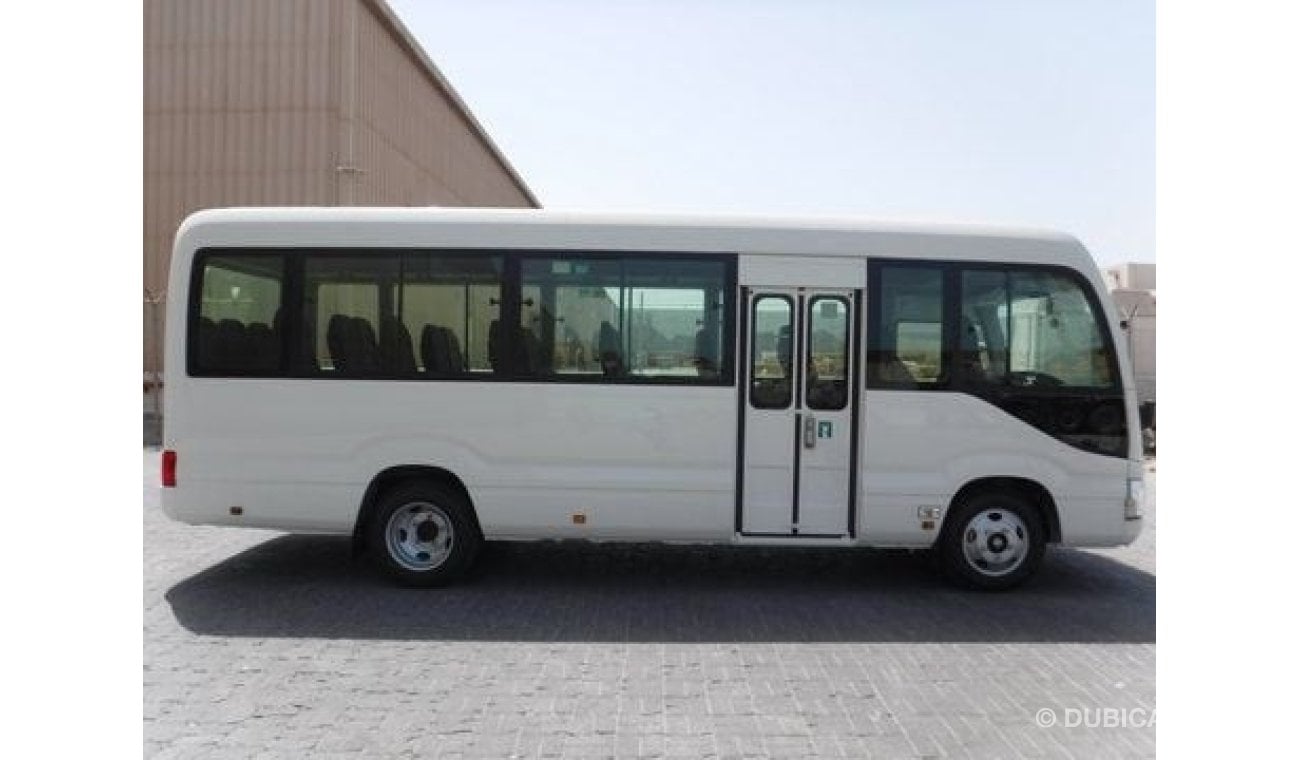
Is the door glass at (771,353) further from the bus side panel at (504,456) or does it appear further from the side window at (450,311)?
the side window at (450,311)

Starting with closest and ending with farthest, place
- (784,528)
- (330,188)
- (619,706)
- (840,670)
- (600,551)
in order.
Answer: (619,706) < (840,670) < (784,528) < (600,551) < (330,188)

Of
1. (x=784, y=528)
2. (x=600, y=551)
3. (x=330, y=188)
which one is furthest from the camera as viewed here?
(x=330, y=188)

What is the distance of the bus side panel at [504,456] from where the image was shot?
7.38 metres

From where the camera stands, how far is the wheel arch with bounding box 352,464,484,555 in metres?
7.44

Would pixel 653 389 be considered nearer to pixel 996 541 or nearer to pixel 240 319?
pixel 996 541

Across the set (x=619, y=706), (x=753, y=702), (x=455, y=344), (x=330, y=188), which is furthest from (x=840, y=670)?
(x=330, y=188)

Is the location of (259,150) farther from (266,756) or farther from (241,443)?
(266,756)

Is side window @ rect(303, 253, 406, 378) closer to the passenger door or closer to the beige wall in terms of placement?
the passenger door

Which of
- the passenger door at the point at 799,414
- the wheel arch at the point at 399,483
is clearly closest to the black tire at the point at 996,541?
the passenger door at the point at 799,414

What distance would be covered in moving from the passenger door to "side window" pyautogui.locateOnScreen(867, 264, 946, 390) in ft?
0.61

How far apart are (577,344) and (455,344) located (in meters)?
0.96

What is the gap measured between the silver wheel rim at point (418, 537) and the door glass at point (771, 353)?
2.65 meters

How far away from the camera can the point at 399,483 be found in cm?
757

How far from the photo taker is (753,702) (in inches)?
205
